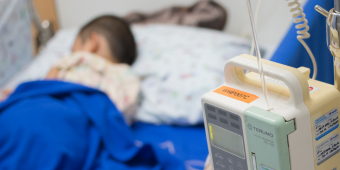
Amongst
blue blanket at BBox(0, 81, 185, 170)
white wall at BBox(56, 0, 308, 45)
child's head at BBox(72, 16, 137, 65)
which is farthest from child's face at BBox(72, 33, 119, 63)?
white wall at BBox(56, 0, 308, 45)

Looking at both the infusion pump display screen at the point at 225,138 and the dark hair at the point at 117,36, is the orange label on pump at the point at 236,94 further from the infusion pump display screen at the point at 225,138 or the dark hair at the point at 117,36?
the dark hair at the point at 117,36

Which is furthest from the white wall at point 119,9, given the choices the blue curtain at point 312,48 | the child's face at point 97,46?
the blue curtain at point 312,48

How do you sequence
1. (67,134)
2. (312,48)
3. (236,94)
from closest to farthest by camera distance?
(236,94)
(312,48)
(67,134)

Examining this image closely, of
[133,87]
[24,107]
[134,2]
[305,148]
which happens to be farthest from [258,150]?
[134,2]

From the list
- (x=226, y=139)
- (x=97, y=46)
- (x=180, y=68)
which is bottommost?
(x=180, y=68)

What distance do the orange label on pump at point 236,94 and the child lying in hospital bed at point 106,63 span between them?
841 millimetres

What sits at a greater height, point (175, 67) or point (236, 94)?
point (236, 94)

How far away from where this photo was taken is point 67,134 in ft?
2.98

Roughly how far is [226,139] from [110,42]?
126 centimetres

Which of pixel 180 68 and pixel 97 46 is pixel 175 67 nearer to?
pixel 180 68

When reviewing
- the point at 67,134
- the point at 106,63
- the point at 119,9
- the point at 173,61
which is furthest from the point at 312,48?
the point at 119,9

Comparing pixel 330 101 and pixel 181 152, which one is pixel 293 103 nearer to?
pixel 330 101

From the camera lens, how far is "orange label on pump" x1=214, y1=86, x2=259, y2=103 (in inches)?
13.4

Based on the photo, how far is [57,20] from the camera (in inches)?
87.6
